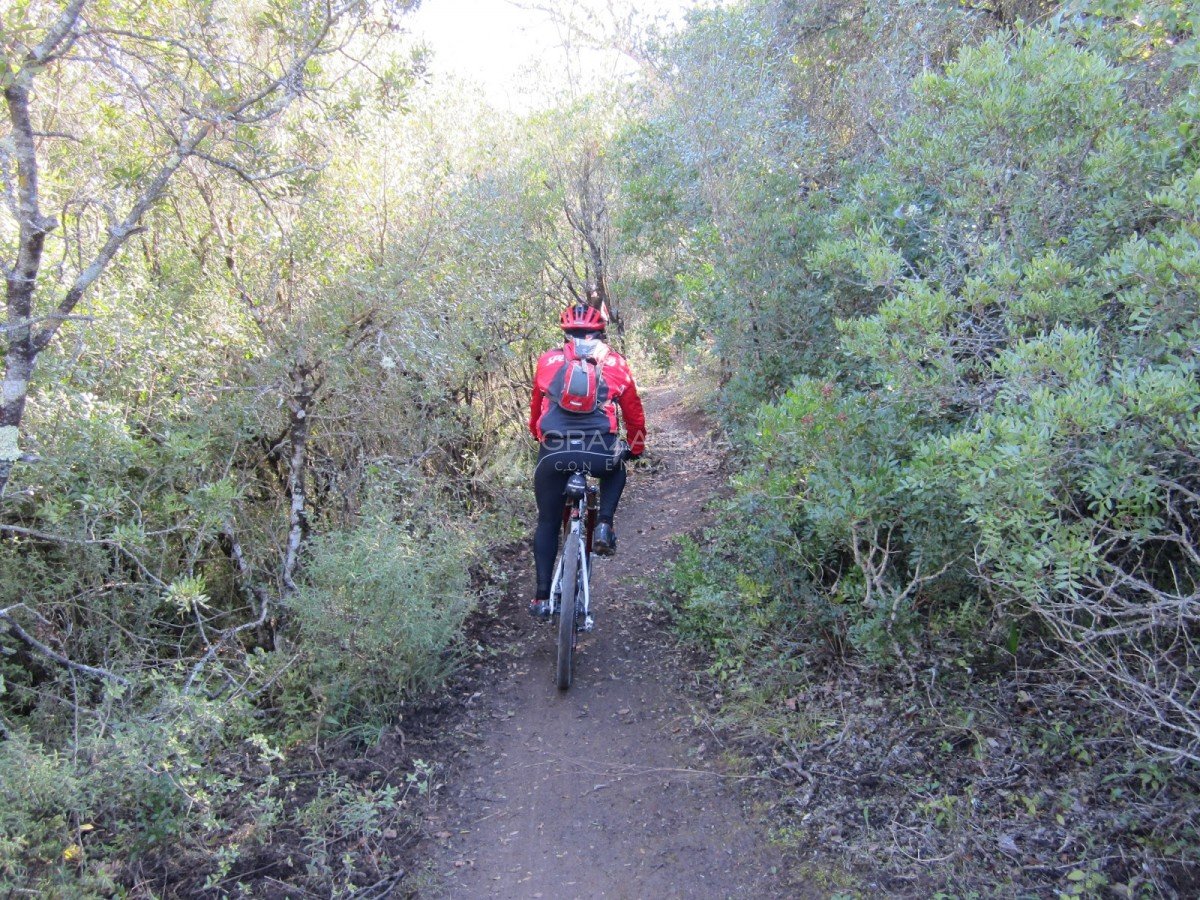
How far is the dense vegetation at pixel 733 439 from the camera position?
300 centimetres

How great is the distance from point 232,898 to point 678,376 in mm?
12767

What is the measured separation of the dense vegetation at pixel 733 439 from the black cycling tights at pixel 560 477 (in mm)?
658

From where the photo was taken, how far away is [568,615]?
4934mm

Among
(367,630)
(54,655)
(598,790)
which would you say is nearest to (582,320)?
(367,630)

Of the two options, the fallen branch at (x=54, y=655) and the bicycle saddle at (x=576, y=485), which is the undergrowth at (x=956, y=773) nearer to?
the bicycle saddle at (x=576, y=485)

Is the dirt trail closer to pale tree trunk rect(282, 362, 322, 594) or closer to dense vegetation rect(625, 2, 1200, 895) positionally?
dense vegetation rect(625, 2, 1200, 895)

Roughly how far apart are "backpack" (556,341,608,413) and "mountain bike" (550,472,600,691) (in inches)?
17.4

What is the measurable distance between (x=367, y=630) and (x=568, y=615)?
1.20m

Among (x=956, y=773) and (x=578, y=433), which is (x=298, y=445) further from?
(x=956, y=773)

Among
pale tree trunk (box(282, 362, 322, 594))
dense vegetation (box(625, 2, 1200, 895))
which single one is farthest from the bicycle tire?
pale tree trunk (box(282, 362, 322, 594))

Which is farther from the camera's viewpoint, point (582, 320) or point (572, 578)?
point (582, 320)

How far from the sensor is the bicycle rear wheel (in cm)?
493

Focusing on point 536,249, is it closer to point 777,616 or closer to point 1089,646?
point 777,616

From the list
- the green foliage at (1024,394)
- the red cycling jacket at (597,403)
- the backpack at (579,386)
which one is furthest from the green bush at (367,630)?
the green foliage at (1024,394)
